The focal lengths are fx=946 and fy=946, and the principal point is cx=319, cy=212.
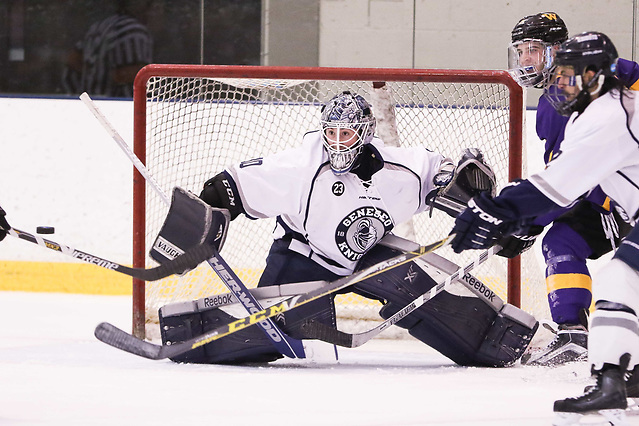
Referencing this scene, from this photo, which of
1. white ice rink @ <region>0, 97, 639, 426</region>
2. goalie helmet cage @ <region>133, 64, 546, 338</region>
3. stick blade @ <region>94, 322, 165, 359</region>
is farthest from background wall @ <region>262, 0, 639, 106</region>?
stick blade @ <region>94, 322, 165, 359</region>

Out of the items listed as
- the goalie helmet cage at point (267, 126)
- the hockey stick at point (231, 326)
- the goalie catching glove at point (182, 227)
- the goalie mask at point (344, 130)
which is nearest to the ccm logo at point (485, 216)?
the hockey stick at point (231, 326)

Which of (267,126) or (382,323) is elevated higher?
(267,126)

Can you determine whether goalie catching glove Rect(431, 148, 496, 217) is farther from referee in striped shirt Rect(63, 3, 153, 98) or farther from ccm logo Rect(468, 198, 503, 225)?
referee in striped shirt Rect(63, 3, 153, 98)

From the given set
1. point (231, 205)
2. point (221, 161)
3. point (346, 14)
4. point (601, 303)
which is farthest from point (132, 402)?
point (346, 14)

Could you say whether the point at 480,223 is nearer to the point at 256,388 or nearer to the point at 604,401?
the point at 604,401

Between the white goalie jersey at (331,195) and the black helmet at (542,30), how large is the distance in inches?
19.8

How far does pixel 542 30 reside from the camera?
2.91m

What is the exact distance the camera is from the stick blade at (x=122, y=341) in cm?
267

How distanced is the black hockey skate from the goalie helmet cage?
1.37 meters

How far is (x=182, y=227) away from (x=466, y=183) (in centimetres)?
83

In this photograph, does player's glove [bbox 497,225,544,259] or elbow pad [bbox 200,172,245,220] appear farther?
elbow pad [bbox 200,172,245,220]

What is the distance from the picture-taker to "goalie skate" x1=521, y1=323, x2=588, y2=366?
273cm

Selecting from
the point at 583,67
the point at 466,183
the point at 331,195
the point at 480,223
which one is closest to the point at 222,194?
the point at 331,195

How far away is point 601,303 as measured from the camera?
192cm
